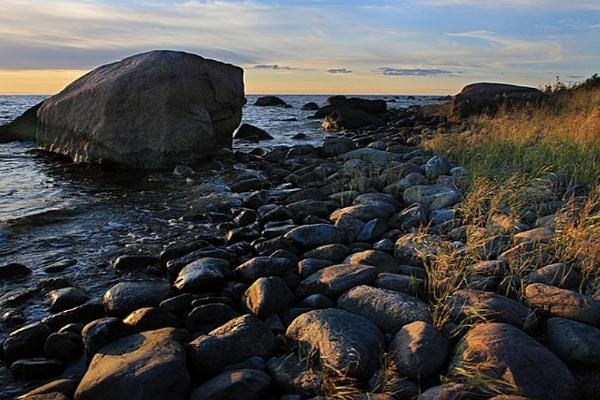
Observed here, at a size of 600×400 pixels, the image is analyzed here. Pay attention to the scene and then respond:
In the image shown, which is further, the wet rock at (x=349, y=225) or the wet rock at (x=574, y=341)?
the wet rock at (x=349, y=225)

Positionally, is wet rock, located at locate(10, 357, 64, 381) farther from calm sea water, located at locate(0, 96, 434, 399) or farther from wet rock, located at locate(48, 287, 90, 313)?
wet rock, located at locate(48, 287, 90, 313)

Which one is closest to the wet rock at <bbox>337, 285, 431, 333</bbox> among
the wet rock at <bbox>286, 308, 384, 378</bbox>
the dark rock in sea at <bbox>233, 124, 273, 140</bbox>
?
the wet rock at <bbox>286, 308, 384, 378</bbox>

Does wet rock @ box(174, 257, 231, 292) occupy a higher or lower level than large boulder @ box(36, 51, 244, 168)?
lower

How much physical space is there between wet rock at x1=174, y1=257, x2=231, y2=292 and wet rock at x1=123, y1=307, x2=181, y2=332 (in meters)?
0.69

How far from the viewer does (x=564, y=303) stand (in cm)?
371

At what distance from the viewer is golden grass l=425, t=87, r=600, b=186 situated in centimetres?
779

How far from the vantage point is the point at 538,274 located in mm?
4270

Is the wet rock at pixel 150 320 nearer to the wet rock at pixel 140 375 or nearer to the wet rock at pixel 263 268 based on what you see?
the wet rock at pixel 140 375

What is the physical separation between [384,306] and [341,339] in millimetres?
632

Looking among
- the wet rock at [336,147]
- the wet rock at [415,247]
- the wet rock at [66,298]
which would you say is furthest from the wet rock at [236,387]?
the wet rock at [336,147]

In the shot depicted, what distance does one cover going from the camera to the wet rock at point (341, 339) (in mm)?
3174

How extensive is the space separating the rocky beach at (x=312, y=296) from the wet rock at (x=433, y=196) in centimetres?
3

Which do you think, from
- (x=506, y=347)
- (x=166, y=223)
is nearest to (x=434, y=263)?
(x=506, y=347)

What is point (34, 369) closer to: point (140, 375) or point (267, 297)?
point (140, 375)
